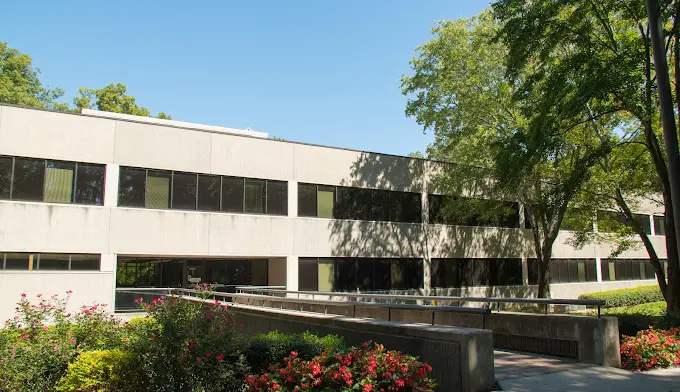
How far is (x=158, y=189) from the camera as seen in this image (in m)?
22.5

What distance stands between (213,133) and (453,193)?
13516 mm

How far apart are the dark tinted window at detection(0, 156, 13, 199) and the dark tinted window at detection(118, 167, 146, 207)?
12.7 feet

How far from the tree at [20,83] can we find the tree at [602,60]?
146 ft

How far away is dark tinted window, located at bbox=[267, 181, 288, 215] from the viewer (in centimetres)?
2508

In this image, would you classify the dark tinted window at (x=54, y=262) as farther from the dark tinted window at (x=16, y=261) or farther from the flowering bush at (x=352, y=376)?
the flowering bush at (x=352, y=376)

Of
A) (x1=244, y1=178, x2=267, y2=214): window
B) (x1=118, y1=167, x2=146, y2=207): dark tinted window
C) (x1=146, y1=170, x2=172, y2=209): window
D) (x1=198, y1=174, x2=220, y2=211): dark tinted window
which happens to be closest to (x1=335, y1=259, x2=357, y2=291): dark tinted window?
(x1=244, y1=178, x2=267, y2=214): window

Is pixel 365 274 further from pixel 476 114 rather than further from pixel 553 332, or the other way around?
pixel 553 332

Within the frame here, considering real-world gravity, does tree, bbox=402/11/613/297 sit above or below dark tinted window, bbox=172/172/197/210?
above

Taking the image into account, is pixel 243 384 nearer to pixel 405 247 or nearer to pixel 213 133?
pixel 213 133

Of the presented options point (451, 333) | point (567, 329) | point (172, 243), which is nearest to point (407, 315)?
point (567, 329)

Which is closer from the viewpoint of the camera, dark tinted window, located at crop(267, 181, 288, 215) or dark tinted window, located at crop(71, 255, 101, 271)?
dark tinted window, located at crop(71, 255, 101, 271)

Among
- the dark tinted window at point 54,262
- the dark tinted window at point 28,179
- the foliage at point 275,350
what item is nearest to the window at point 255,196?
the dark tinted window at point 54,262

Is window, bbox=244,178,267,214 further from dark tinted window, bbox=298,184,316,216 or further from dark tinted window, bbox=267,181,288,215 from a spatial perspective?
dark tinted window, bbox=298,184,316,216

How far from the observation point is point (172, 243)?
22.4 metres
